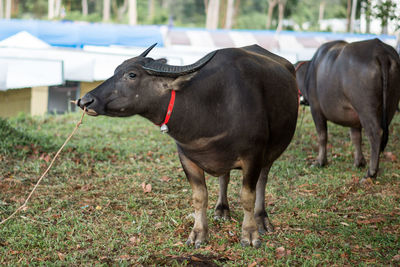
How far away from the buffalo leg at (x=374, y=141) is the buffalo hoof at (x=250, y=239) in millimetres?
2730

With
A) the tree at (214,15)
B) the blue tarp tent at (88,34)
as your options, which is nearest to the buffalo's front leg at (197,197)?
the blue tarp tent at (88,34)

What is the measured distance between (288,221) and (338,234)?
1.85ft

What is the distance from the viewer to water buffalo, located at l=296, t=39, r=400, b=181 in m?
6.25

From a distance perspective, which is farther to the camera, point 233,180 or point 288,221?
point 233,180

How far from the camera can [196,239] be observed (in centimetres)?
443

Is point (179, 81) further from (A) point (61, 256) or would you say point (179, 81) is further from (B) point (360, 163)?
(B) point (360, 163)

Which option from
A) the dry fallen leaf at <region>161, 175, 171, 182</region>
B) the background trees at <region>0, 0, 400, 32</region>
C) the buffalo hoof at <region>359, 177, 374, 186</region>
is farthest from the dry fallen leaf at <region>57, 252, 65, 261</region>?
the background trees at <region>0, 0, 400, 32</region>

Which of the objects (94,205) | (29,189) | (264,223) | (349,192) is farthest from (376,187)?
(29,189)

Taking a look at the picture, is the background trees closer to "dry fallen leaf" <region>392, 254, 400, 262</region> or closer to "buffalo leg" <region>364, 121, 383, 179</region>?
"buffalo leg" <region>364, 121, 383, 179</region>

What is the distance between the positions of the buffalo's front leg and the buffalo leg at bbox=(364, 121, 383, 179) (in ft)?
9.71

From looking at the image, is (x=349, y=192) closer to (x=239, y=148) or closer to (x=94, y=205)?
(x=239, y=148)

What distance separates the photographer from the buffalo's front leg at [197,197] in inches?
172

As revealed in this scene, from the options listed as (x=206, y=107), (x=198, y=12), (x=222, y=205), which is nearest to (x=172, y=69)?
(x=206, y=107)

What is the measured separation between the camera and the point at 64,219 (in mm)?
5016
